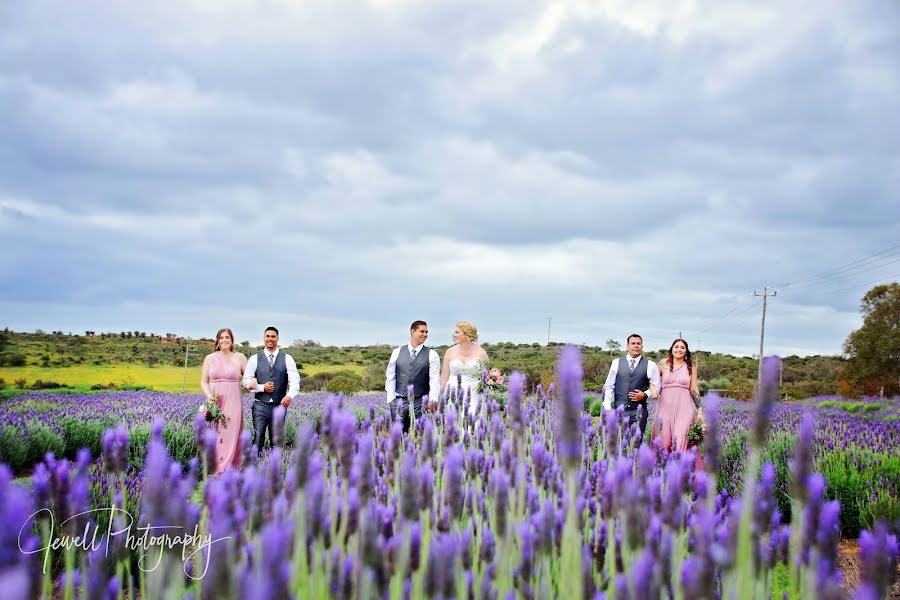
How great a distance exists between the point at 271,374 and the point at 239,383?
368mm

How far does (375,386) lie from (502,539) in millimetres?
25973

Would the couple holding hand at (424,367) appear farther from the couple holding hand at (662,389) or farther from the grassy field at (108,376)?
the grassy field at (108,376)

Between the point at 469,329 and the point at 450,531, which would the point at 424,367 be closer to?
the point at 469,329

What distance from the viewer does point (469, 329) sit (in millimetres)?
7629

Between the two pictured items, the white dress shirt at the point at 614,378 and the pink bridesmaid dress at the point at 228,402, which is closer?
the pink bridesmaid dress at the point at 228,402

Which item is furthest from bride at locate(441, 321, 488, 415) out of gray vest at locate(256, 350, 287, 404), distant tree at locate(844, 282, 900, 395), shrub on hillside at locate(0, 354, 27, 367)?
distant tree at locate(844, 282, 900, 395)

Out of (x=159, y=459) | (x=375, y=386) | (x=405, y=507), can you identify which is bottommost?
(x=375, y=386)

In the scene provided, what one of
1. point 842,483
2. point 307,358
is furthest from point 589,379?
point 842,483

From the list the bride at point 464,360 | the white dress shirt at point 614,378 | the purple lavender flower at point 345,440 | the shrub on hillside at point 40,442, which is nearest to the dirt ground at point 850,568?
the white dress shirt at point 614,378

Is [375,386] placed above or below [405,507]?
below

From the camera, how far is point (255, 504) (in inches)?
75.2

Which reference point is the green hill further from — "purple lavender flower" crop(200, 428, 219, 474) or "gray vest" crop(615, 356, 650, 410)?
"purple lavender flower" crop(200, 428, 219, 474)

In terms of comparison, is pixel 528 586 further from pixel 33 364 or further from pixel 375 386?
pixel 33 364

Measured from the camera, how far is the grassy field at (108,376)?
23219mm
